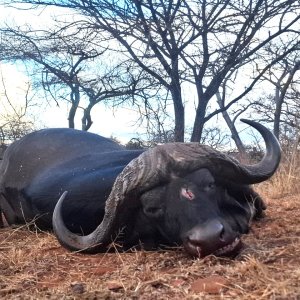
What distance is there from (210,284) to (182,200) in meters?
0.73

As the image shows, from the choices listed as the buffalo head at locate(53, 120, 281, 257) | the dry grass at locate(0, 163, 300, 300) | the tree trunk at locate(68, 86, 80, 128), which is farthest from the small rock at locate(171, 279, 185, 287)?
the tree trunk at locate(68, 86, 80, 128)

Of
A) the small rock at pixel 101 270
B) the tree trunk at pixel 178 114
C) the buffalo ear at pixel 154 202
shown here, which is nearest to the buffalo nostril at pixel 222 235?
the buffalo ear at pixel 154 202

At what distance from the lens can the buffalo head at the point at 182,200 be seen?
2.74 meters

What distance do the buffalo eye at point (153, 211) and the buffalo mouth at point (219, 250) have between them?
36 cm

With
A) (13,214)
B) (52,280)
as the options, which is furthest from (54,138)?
(52,280)

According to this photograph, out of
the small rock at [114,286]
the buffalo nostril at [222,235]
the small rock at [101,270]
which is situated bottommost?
the small rock at [101,270]

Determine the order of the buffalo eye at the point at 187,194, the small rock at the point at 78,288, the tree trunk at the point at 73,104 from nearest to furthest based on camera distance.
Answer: the small rock at the point at 78,288
the buffalo eye at the point at 187,194
the tree trunk at the point at 73,104

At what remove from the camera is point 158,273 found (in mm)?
2602

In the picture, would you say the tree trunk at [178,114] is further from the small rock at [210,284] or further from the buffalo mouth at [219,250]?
the small rock at [210,284]

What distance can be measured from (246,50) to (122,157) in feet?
25.1

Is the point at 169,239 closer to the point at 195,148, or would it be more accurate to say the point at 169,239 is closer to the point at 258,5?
the point at 195,148

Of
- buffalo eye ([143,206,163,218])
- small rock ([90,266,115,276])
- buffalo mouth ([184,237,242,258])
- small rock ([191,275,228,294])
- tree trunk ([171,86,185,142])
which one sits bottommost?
small rock ([90,266,115,276])

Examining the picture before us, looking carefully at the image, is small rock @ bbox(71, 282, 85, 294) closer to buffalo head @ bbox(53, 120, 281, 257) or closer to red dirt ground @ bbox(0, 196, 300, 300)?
red dirt ground @ bbox(0, 196, 300, 300)

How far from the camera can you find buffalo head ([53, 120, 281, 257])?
9.00ft
